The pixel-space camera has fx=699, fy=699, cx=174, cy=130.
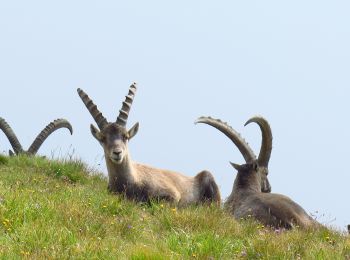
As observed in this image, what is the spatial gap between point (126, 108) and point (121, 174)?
1.41 m

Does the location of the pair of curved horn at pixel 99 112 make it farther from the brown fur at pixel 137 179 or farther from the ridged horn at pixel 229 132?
the ridged horn at pixel 229 132

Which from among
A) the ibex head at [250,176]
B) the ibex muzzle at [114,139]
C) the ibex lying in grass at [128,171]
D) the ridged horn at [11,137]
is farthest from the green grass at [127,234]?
the ridged horn at [11,137]

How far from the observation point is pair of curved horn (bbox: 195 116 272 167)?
14469 millimetres

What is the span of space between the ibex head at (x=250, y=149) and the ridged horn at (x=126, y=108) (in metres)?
1.47

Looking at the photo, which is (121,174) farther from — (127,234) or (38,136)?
(38,136)

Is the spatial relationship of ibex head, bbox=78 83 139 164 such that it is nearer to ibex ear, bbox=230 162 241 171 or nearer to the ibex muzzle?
the ibex muzzle

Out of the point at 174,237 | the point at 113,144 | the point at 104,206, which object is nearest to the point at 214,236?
the point at 174,237

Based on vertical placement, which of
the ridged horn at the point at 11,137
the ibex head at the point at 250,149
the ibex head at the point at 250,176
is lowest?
the ibex head at the point at 250,176

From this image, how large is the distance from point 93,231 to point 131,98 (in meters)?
5.95

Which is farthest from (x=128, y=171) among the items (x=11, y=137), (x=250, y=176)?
(x=11, y=137)

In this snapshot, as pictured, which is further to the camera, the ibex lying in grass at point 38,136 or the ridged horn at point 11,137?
the ridged horn at point 11,137

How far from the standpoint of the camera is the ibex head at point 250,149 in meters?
14.5

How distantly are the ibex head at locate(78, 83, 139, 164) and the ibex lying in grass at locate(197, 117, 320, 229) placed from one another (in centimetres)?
158

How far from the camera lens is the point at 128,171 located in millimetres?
13938
